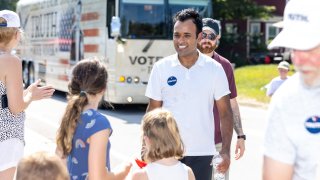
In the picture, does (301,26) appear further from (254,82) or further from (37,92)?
(254,82)

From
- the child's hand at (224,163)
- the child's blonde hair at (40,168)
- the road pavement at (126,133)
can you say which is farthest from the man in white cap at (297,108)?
the road pavement at (126,133)

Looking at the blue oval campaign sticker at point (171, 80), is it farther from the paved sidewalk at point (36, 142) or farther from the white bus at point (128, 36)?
the white bus at point (128, 36)

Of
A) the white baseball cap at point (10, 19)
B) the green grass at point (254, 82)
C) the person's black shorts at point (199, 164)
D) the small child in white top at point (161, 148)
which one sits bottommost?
the green grass at point (254, 82)

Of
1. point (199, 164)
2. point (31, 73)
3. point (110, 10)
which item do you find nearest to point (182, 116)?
point (199, 164)

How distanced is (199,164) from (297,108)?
216 centimetres

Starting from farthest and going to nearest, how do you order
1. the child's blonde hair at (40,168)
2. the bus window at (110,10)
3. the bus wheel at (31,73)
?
the bus wheel at (31,73), the bus window at (110,10), the child's blonde hair at (40,168)

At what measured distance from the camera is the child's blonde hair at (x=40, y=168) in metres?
2.80

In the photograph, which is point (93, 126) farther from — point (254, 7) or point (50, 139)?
point (254, 7)

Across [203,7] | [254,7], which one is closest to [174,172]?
[203,7]

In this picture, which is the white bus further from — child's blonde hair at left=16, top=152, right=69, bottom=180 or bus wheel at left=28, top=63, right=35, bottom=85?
child's blonde hair at left=16, top=152, right=69, bottom=180

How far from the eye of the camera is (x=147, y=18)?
15797mm

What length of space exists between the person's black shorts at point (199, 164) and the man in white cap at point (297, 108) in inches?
78.5

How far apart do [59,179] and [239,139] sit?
2.73 meters

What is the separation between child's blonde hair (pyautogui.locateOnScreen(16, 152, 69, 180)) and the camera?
2.80 metres
